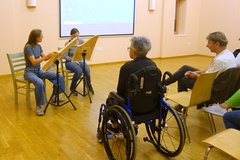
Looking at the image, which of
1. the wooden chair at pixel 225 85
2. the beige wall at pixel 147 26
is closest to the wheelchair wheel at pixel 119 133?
the wooden chair at pixel 225 85

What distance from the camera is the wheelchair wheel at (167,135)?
98.7 inches

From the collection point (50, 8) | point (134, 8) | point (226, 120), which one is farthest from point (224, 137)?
point (134, 8)

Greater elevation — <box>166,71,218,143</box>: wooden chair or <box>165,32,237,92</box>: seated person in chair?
<box>165,32,237,92</box>: seated person in chair

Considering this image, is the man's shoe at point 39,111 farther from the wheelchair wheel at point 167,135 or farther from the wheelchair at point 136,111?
the wheelchair wheel at point 167,135

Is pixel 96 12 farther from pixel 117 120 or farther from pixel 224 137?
pixel 224 137

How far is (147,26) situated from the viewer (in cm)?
813

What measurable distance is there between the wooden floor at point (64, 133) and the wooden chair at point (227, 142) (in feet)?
2.27

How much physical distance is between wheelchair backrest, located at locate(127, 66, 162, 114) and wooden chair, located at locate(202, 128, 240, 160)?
64cm

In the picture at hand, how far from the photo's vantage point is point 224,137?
2.07 meters

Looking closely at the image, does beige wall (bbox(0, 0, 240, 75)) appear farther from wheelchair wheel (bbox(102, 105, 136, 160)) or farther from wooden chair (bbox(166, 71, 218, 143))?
wooden chair (bbox(166, 71, 218, 143))

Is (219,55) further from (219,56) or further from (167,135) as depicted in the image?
(167,135)

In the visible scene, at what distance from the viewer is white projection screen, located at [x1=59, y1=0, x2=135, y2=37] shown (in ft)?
21.5

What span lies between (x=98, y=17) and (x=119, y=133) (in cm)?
510

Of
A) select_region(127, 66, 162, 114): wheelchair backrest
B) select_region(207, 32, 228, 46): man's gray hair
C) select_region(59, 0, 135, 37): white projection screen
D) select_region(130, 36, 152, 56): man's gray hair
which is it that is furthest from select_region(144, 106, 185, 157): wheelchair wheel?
select_region(59, 0, 135, 37): white projection screen
